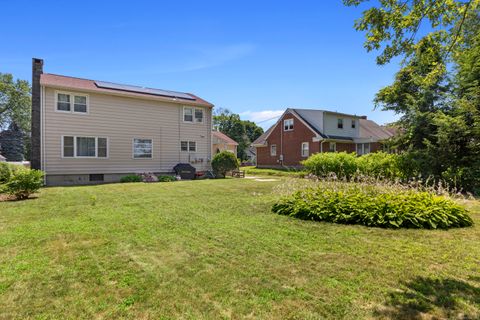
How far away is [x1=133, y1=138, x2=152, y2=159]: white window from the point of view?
17.0 metres

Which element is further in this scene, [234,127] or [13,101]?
[234,127]

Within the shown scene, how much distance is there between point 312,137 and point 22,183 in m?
21.9

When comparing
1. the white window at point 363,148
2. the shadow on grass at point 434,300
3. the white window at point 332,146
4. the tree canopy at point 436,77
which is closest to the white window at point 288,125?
the white window at point 332,146

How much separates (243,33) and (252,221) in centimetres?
819

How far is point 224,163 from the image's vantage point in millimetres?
18547

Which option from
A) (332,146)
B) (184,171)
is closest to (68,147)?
(184,171)

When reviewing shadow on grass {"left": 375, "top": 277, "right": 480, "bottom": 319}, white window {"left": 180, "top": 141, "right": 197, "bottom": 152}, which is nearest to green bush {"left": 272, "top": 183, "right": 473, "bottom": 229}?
shadow on grass {"left": 375, "top": 277, "right": 480, "bottom": 319}

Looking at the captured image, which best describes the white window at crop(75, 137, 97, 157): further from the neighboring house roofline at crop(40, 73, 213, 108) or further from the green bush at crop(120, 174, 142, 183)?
the neighboring house roofline at crop(40, 73, 213, 108)

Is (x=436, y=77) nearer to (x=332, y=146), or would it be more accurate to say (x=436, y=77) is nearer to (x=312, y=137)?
(x=312, y=137)

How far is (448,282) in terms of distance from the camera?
3113 mm

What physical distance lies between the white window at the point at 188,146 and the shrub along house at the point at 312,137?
38.3ft

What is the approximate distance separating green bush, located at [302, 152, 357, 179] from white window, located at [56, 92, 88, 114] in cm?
1312

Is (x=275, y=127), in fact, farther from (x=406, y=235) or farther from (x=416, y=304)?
(x=416, y=304)

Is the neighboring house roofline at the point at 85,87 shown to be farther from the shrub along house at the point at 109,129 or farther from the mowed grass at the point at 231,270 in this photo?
the mowed grass at the point at 231,270
